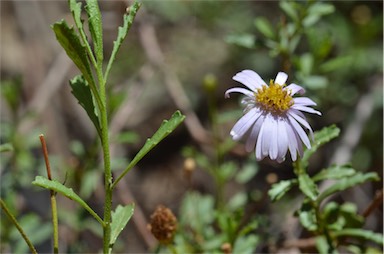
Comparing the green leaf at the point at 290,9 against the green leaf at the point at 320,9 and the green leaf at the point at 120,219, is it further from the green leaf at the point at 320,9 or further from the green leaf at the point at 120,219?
the green leaf at the point at 120,219

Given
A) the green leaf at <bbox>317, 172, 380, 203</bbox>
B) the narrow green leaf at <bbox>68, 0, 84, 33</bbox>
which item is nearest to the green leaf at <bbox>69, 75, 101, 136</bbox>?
the narrow green leaf at <bbox>68, 0, 84, 33</bbox>

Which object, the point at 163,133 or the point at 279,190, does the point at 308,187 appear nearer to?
the point at 279,190

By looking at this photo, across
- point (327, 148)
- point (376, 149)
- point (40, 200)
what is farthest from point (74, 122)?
point (376, 149)

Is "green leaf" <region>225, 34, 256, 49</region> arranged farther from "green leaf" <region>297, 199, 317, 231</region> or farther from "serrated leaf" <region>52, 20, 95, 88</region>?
"serrated leaf" <region>52, 20, 95, 88</region>

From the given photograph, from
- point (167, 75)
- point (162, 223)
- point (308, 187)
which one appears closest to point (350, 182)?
point (308, 187)

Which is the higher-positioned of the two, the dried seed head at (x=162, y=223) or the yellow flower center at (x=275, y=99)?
the yellow flower center at (x=275, y=99)

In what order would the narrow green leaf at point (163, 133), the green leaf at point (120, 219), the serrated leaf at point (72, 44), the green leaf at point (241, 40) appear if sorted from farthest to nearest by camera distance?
1. the green leaf at point (241, 40)
2. the green leaf at point (120, 219)
3. the narrow green leaf at point (163, 133)
4. the serrated leaf at point (72, 44)

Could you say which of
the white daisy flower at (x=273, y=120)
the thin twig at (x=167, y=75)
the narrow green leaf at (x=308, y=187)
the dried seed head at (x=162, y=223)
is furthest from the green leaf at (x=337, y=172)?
the thin twig at (x=167, y=75)
